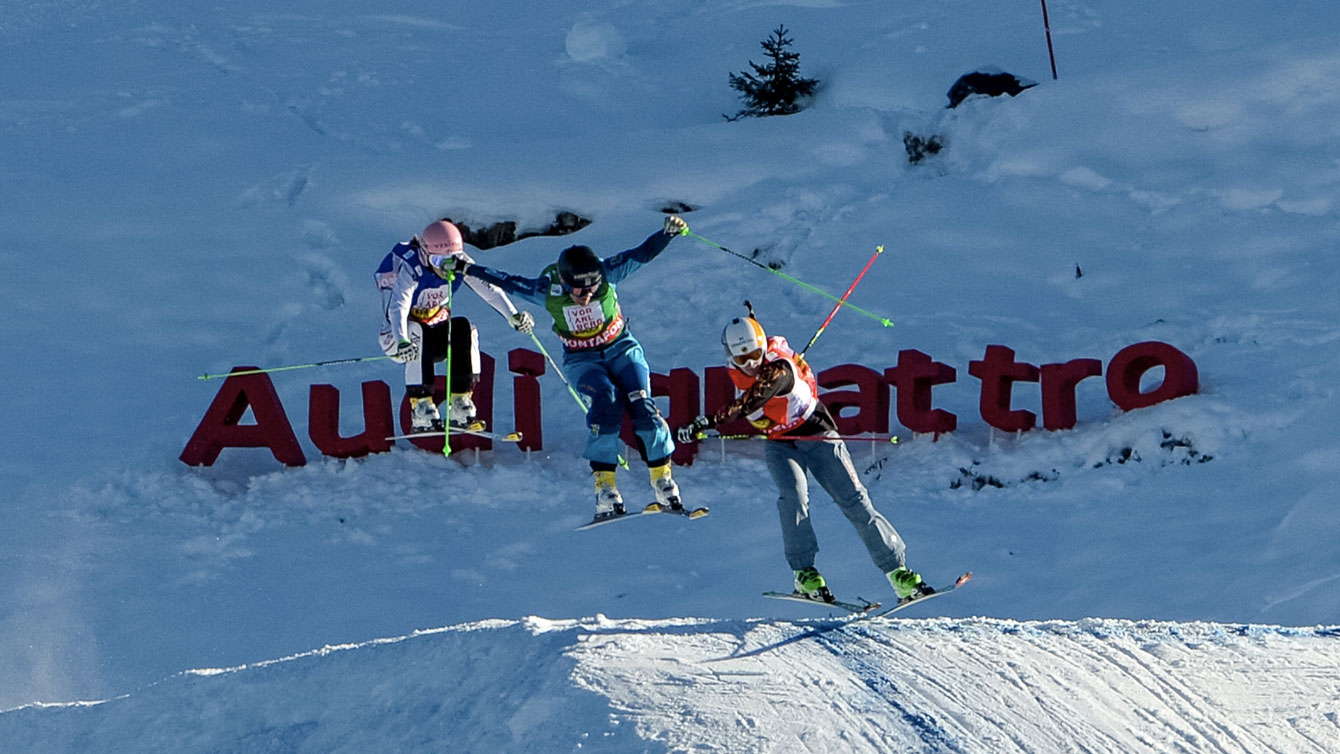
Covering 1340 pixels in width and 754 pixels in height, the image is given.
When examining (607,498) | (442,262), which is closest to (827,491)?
(607,498)

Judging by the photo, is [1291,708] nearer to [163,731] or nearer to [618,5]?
[163,731]

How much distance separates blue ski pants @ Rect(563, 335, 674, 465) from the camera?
12406 mm

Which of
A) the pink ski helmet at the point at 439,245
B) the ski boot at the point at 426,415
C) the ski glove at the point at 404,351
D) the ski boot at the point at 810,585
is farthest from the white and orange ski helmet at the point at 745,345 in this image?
the ski boot at the point at 426,415

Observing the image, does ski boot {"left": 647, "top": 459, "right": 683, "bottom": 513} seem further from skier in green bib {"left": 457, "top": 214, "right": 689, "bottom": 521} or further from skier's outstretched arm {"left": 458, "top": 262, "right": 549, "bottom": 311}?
skier's outstretched arm {"left": 458, "top": 262, "right": 549, "bottom": 311}

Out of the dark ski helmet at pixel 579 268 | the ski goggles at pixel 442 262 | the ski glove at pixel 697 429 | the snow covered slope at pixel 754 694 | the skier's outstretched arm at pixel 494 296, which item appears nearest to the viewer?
the snow covered slope at pixel 754 694

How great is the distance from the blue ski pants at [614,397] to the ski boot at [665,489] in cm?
10

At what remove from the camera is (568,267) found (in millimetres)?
12188

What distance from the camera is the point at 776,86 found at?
79.8 feet

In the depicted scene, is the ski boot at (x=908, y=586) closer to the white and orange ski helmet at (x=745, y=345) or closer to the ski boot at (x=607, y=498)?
the white and orange ski helmet at (x=745, y=345)

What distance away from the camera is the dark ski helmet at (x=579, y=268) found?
12.2 metres

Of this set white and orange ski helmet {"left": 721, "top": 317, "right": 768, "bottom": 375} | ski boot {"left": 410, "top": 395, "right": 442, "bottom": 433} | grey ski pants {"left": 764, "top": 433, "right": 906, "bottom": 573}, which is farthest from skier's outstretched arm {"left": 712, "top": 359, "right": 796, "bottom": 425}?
ski boot {"left": 410, "top": 395, "right": 442, "bottom": 433}

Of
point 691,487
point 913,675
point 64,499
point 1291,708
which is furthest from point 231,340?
point 1291,708

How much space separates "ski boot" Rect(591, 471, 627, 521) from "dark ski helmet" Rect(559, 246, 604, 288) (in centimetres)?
141

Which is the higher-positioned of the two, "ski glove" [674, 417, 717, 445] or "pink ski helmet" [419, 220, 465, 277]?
"pink ski helmet" [419, 220, 465, 277]
